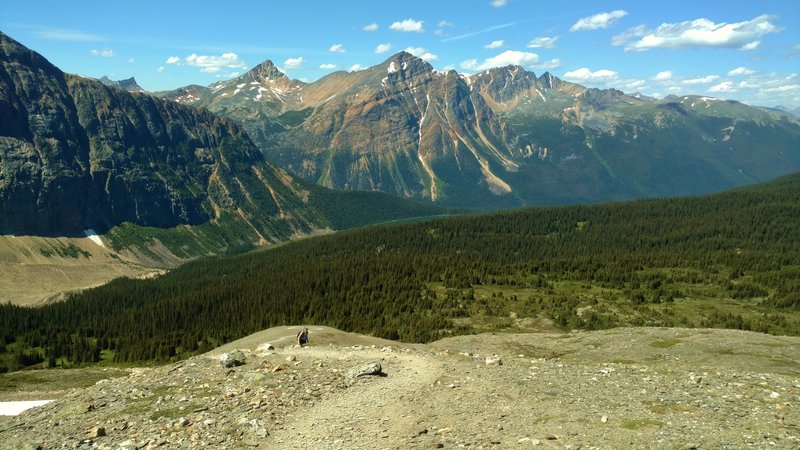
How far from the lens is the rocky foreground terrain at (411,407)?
30266 mm

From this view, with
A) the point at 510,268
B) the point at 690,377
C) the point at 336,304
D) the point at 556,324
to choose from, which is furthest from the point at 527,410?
the point at 510,268

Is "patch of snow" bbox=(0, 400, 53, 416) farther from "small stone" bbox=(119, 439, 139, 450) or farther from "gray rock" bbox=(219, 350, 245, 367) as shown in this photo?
"small stone" bbox=(119, 439, 139, 450)

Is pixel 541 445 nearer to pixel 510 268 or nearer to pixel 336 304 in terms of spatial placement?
pixel 336 304

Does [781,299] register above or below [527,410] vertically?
below

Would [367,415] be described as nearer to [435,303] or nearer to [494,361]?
[494,361]

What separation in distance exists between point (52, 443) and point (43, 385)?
59013mm

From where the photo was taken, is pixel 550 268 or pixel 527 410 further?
pixel 550 268

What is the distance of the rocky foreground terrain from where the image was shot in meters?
30.3

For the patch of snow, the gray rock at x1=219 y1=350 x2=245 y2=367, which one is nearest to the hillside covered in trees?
the patch of snow

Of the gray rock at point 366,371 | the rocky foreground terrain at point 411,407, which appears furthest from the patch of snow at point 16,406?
the gray rock at point 366,371

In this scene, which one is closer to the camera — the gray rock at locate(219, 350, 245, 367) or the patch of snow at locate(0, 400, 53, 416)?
the gray rock at locate(219, 350, 245, 367)

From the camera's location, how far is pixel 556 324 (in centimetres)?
12138

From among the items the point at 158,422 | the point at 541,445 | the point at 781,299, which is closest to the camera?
the point at 541,445

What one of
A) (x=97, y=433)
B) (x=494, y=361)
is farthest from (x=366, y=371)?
(x=97, y=433)
